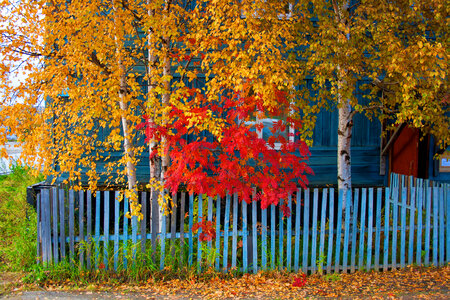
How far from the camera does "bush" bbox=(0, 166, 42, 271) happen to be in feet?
19.2

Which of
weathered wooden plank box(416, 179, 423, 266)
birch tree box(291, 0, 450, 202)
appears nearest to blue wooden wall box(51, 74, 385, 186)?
birch tree box(291, 0, 450, 202)

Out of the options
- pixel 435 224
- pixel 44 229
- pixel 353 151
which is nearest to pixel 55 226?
pixel 44 229

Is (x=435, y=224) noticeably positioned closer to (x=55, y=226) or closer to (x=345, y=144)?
(x=345, y=144)

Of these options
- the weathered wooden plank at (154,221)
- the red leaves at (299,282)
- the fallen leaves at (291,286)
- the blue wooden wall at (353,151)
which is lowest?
the fallen leaves at (291,286)

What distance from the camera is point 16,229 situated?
289 inches

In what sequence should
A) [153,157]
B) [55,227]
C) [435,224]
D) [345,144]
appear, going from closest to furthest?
[55,227]
[153,157]
[435,224]
[345,144]

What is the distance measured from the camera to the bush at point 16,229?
5.85m

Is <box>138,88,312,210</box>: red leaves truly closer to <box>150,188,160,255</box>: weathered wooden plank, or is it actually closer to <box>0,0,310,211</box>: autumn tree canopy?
<box>0,0,310,211</box>: autumn tree canopy

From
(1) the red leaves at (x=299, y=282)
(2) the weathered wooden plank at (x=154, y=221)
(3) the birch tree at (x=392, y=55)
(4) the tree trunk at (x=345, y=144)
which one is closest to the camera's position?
(3) the birch tree at (x=392, y=55)

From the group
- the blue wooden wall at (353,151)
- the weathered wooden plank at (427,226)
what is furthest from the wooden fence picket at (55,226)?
the blue wooden wall at (353,151)

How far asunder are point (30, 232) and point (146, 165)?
139 inches

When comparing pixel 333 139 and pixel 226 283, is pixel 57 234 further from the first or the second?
pixel 333 139

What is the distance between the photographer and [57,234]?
554cm

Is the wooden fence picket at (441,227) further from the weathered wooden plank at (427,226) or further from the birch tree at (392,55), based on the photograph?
the birch tree at (392,55)
